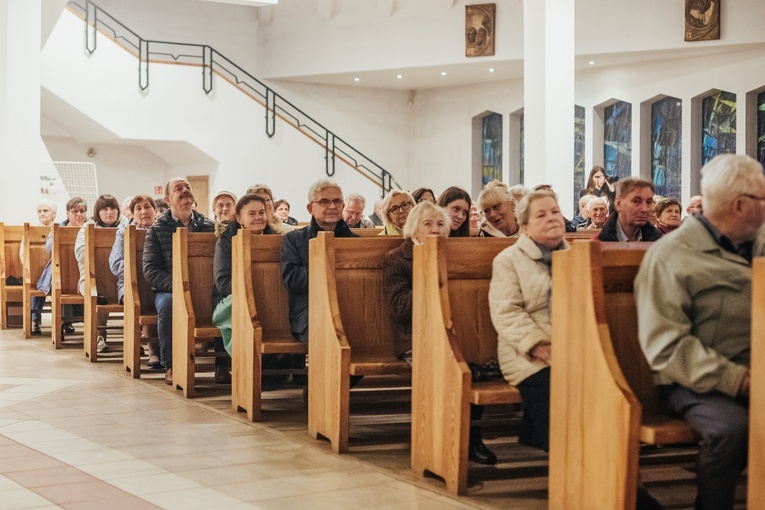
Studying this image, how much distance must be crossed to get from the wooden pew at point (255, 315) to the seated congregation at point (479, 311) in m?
0.01

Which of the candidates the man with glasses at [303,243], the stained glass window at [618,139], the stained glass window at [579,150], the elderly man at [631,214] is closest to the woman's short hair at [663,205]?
the elderly man at [631,214]

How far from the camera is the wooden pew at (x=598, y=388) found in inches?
114

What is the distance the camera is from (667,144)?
636 inches

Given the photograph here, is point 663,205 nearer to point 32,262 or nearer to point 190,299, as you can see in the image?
point 190,299

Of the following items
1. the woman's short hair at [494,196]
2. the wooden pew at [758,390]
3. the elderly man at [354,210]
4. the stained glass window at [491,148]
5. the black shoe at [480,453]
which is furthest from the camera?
the stained glass window at [491,148]

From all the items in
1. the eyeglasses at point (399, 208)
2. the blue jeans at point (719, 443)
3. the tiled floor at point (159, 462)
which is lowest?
the tiled floor at point (159, 462)

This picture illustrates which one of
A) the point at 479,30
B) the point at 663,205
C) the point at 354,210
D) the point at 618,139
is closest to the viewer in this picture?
the point at 663,205

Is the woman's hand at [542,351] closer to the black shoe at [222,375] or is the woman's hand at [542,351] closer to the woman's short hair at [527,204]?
the woman's short hair at [527,204]

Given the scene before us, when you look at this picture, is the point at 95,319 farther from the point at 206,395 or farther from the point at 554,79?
the point at 554,79

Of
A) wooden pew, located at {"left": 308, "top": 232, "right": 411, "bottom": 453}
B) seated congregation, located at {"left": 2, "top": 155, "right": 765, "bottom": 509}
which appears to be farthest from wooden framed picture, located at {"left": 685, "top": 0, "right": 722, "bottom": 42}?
wooden pew, located at {"left": 308, "top": 232, "right": 411, "bottom": 453}

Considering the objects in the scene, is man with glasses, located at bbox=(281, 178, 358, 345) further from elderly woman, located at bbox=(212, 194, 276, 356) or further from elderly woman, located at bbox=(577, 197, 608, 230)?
elderly woman, located at bbox=(577, 197, 608, 230)

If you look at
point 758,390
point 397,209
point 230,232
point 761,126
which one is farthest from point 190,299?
point 761,126

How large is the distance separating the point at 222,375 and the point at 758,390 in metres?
4.08

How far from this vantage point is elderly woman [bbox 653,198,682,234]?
20.6 feet
